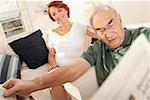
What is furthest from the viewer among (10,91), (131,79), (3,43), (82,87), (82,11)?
(82,11)

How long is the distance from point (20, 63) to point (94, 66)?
146cm

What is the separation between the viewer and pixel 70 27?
2332 millimetres

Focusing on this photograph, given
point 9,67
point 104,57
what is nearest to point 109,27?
point 104,57

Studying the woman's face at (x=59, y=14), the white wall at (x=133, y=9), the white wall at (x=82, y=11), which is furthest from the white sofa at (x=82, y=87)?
the white wall at (x=133, y=9)

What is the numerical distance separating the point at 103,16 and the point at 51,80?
427 millimetres

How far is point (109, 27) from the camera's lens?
4.30ft

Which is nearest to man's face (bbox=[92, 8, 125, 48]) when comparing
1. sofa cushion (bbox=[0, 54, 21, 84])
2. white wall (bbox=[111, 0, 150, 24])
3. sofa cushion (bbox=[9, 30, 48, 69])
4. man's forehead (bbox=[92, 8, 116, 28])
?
man's forehead (bbox=[92, 8, 116, 28])

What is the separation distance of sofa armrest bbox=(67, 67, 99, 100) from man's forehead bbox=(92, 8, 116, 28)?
27 centimetres

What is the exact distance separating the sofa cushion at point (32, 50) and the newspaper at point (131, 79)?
7.27 ft

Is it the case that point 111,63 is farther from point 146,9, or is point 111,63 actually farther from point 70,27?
point 146,9

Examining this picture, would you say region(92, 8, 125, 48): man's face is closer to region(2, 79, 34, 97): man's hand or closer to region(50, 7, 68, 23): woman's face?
region(2, 79, 34, 97): man's hand

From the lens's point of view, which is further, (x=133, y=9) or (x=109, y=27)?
(x=133, y=9)

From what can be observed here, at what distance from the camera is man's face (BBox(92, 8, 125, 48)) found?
4.24 feet

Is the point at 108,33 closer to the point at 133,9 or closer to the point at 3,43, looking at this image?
the point at 3,43
